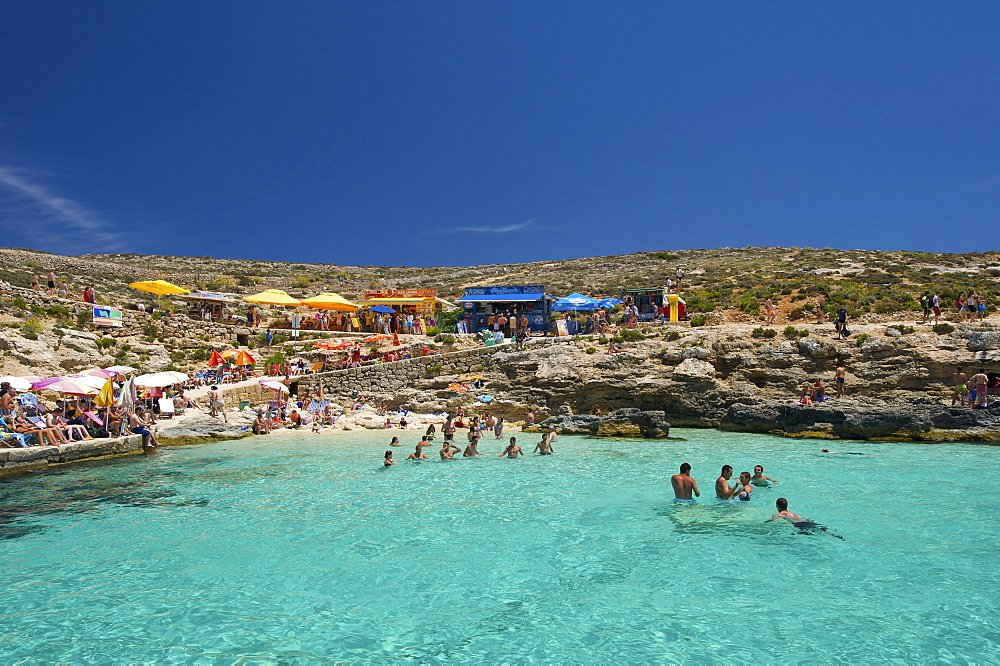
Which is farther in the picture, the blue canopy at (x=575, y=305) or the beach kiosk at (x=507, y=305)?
the beach kiosk at (x=507, y=305)

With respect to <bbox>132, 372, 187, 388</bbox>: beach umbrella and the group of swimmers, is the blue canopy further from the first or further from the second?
<bbox>132, 372, 187, 388</bbox>: beach umbrella

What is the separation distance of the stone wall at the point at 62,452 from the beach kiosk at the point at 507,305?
16009 mm

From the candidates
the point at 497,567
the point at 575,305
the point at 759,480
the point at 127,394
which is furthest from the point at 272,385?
the point at 759,480

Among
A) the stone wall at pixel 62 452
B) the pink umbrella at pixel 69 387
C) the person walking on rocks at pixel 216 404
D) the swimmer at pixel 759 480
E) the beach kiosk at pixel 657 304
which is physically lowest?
the swimmer at pixel 759 480

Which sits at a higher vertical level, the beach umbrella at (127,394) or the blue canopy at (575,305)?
the blue canopy at (575,305)

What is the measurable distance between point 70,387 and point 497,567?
12525 millimetres

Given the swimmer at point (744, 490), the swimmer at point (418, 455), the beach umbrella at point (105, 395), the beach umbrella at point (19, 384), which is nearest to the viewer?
the swimmer at point (744, 490)

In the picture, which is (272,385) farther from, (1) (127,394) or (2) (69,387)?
(2) (69,387)

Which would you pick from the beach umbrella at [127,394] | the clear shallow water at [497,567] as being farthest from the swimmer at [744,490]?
the beach umbrella at [127,394]

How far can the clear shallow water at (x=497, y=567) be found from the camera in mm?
5164

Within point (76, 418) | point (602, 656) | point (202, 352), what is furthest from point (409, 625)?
point (202, 352)

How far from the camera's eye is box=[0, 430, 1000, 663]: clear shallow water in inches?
203

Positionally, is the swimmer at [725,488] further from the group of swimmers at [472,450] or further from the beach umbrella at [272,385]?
the beach umbrella at [272,385]

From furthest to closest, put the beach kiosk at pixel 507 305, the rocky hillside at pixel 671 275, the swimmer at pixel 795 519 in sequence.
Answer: the rocky hillside at pixel 671 275 → the beach kiosk at pixel 507 305 → the swimmer at pixel 795 519
